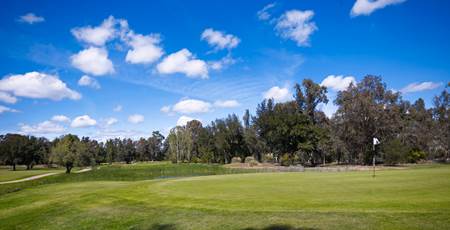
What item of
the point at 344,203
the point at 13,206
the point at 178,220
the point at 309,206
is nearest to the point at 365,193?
the point at 344,203

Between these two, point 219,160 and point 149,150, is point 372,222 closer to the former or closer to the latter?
point 219,160

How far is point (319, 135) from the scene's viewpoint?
258 ft

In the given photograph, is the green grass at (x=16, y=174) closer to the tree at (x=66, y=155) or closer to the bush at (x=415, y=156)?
the tree at (x=66, y=155)

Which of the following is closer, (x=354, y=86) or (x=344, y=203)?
→ (x=344, y=203)

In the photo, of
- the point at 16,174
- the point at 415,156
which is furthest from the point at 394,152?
the point at 16,174

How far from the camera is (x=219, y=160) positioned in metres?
127

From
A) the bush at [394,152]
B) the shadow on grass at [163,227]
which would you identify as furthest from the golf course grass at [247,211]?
the bush at [394,152]

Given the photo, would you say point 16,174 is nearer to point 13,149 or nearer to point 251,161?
point 13,149

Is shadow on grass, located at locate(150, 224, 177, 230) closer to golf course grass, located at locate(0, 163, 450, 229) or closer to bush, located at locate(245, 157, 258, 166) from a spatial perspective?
golf course grass, located at locate(0, 163, 450, 229)

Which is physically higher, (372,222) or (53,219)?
(372,222)

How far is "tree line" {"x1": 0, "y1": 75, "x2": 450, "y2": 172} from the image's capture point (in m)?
62.4

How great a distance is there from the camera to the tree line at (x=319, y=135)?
62.4 metres

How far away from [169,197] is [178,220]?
6.20 m

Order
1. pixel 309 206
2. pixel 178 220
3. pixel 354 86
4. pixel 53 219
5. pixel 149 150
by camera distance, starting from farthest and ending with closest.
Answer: pixel 149 150
pixel 354 86
pixel 53 219
pixel 309 206
pixel 178 220
